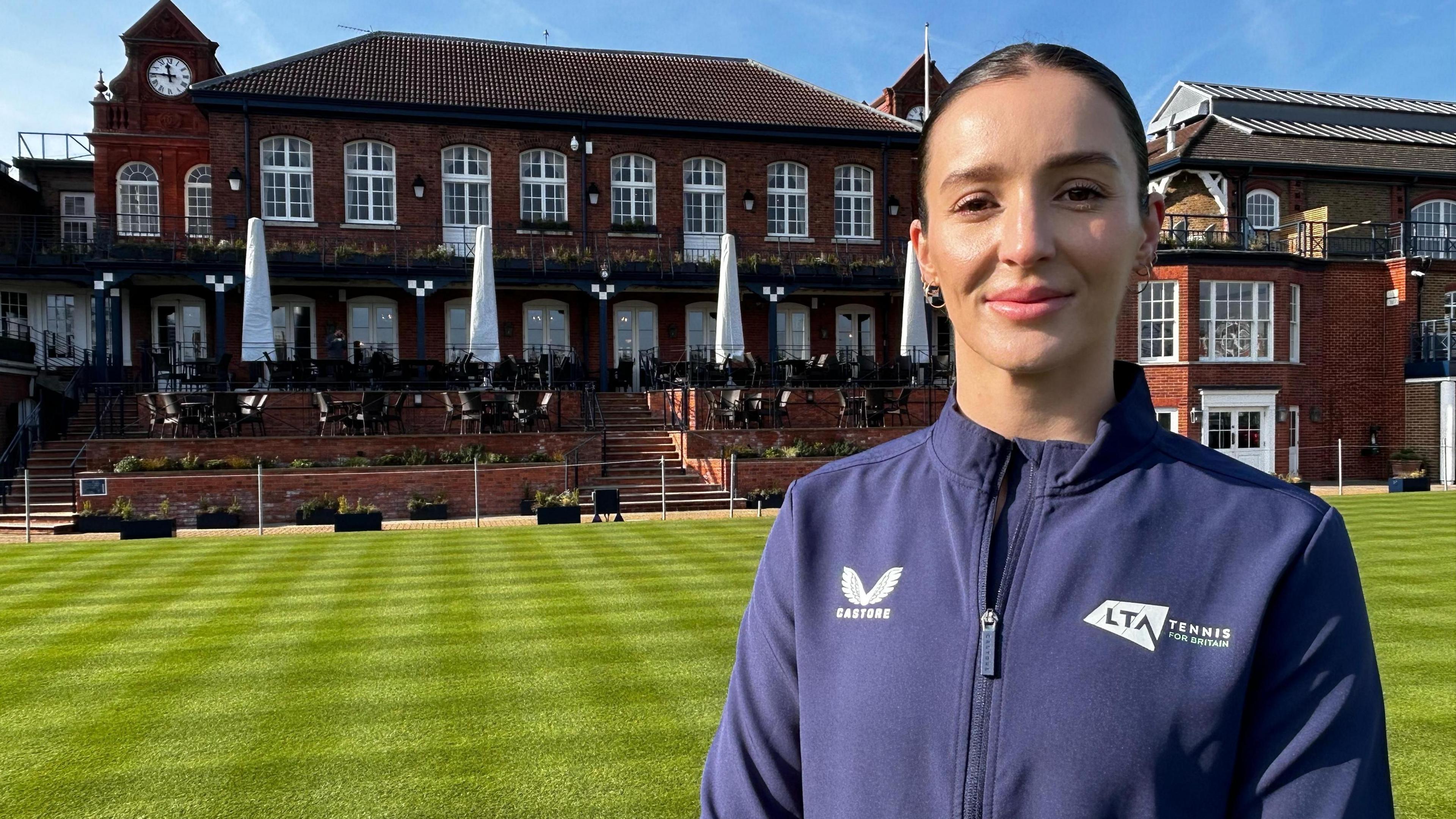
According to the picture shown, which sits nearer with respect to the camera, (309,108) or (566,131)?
(309,108)

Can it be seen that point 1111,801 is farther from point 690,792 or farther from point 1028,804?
point 690,792

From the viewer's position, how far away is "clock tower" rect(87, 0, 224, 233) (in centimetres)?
3142

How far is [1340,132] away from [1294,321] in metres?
11.5

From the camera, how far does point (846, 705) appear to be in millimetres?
1420

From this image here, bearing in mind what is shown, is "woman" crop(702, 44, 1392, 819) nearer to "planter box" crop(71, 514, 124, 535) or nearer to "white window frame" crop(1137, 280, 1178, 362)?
"planter box" crop(71, 514, 124, 535)

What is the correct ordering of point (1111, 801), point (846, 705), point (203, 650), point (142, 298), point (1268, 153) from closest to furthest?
point (1111, 801), point (846, 705), point (203, 650), point (142, 298), point (1268, 153)

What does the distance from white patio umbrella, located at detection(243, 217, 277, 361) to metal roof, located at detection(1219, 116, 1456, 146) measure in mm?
28377

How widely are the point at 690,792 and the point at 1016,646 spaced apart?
3578 millimetres

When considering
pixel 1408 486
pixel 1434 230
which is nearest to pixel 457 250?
pixel 1408 486

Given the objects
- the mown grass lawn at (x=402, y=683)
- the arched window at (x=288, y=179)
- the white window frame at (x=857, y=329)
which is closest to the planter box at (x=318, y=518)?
the mown grass lawn at (x=402, y=683)

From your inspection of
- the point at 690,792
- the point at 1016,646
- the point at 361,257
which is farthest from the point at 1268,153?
the point at 1016,646

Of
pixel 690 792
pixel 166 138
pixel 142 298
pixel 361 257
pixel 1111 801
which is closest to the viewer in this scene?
pixel 1111 801

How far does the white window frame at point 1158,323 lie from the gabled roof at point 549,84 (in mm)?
8999

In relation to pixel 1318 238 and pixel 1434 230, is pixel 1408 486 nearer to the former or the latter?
pixel 1318 238
